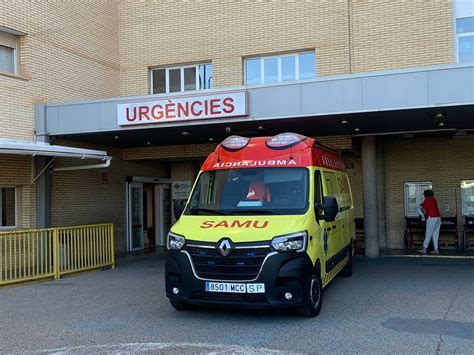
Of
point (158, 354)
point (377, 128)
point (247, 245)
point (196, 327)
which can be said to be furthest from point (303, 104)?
point (158, 354)

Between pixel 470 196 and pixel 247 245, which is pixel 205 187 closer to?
pixel 247 245

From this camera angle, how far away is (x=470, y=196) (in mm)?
14414

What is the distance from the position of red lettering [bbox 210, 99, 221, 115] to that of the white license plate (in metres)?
4.61

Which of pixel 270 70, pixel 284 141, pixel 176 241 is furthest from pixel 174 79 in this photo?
pixel 176 241

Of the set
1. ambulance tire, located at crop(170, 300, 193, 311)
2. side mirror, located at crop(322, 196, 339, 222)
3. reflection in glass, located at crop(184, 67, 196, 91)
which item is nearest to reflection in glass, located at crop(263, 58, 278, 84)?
reflection in glass, located at crop(184, 67, 196, 91)

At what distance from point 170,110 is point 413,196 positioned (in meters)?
7.98

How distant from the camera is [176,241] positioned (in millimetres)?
6996

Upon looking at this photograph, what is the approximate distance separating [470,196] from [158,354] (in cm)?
1168

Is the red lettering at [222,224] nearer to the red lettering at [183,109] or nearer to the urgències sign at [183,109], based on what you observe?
the urgències sign at [183,109]

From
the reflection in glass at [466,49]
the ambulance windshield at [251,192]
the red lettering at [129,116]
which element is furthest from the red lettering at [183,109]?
the reflection in glass at [466,49]

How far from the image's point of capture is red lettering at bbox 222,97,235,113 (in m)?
10.3

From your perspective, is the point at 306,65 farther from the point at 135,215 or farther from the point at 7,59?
the point at 7,59

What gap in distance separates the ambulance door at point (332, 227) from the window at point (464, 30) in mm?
6430

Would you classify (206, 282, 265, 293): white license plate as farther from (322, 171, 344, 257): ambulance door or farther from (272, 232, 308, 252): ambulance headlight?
(322, 171, 344, 257): ambulance door
